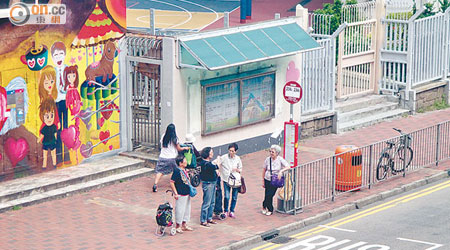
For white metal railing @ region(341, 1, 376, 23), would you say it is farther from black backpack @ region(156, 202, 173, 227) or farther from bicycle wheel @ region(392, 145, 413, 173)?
black backpack @ region(156, 202, 173, 227)

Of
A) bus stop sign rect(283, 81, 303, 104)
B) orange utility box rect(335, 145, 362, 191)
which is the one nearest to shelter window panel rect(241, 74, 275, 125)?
orange utility box rect(335, 145, 362, 191)

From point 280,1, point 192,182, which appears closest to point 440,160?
point 192,182

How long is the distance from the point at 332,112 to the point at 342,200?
21.8 ft

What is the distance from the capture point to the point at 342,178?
60.3 feet

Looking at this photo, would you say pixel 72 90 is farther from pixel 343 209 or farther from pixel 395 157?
pixel 395 157

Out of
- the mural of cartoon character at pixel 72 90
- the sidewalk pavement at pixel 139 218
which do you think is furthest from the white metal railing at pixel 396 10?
the mural of cartoon character at pixel 72 90

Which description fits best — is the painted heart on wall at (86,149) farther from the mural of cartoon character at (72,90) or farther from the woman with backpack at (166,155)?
the woman with backpack at (166,155)

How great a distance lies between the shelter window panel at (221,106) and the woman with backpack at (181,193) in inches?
191

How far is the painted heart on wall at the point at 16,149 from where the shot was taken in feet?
58.5

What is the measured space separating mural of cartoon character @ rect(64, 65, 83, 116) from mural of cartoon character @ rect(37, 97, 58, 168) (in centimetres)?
47

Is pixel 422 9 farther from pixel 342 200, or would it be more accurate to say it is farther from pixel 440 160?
pixel 342 200

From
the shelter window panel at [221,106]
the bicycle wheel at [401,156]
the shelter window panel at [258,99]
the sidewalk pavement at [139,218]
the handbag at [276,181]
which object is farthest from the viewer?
the shelter window panel at [258,99]

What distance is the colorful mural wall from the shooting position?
58.4 ft

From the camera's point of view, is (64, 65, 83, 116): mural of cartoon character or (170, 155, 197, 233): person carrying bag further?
(64, 65, 83, 116): mural of cartoon character
